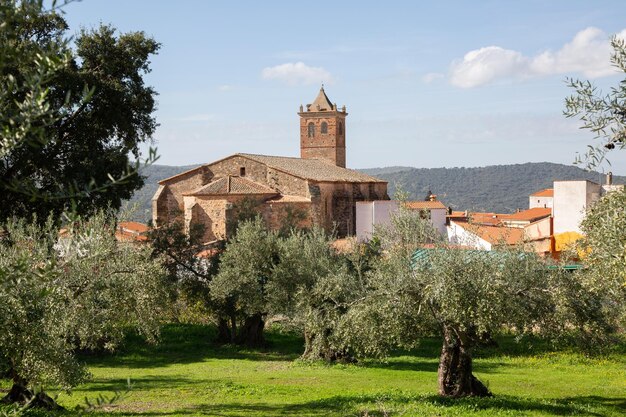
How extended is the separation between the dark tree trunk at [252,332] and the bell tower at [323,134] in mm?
47399

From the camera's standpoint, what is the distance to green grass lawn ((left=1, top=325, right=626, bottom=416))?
1627 cm

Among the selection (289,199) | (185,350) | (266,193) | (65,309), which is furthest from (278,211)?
(65,309)

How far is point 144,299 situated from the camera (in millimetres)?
18516

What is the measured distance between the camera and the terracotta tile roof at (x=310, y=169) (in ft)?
172

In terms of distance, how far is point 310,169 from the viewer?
57750mm

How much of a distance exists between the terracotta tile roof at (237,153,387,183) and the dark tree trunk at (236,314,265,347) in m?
20.6

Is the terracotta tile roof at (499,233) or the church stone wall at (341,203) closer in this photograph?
the terracotta tile roof at (499,233)

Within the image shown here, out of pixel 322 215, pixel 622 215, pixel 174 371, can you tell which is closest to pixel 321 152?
pixel 322 215

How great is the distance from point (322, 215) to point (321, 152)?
90.4 feet

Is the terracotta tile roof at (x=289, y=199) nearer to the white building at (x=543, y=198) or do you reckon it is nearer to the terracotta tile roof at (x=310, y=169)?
the terracotta tile roof at (x=310, y=169)

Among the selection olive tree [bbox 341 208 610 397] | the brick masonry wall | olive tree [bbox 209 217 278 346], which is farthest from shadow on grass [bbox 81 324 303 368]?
the brick masonry wall

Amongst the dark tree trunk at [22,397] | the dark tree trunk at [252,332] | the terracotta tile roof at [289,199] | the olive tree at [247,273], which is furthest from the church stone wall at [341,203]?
the dark tree trunk at [22,397]

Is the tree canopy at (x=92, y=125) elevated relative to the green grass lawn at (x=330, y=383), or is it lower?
elevated

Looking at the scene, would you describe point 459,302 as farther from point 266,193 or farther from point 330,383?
point 266,193
